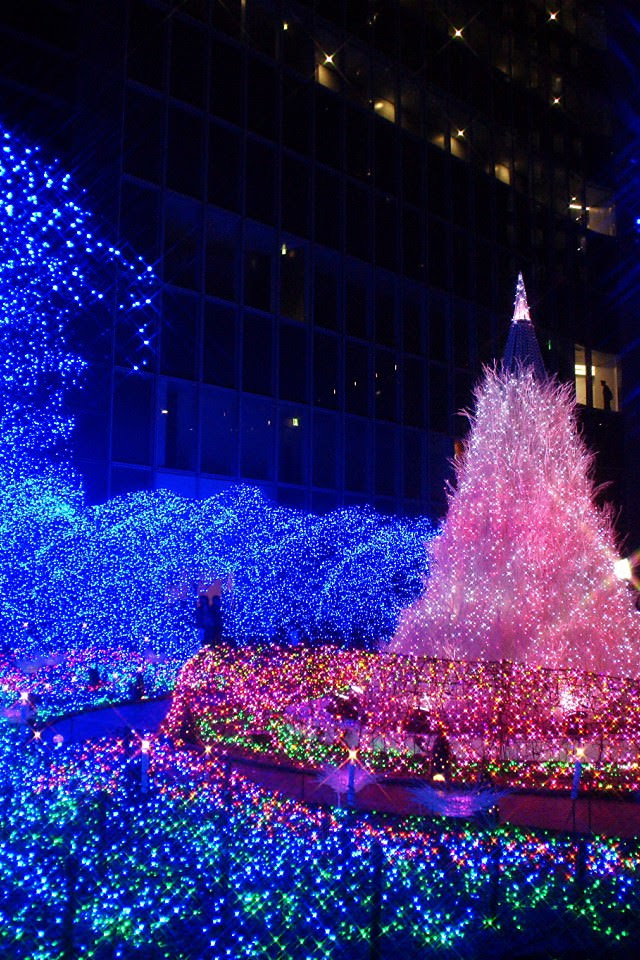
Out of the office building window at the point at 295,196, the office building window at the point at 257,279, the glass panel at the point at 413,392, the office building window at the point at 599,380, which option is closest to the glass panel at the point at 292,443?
the office building window at the point at 257,279

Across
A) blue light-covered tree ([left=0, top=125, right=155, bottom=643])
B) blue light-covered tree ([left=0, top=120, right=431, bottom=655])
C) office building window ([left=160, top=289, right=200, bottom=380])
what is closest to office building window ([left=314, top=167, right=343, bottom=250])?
office building window ([left=160, top=289, right=200, bottom=380])

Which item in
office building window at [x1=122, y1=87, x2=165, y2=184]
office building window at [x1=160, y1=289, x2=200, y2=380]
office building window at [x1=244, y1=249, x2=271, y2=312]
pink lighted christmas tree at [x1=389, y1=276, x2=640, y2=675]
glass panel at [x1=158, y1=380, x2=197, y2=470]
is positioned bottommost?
pink lighted christmas tree at [x1=389, y1=276, x2=640, y2=675]

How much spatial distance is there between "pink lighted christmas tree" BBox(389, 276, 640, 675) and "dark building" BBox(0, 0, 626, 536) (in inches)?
492

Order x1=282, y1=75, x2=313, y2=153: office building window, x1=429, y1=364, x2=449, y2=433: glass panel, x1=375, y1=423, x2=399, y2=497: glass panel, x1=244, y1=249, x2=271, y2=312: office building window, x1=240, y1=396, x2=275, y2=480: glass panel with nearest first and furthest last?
x1=240, y1=396, x2=275, y2=480: glass panel → x1=244, y1=249, x2=271, y2=312: office building window → x1=282, y1=75, x2=313, y2=153: office building window → x1=375, y1=423, x2=399, y2=497: glass panel → x1=429, y1=364, x2=449, y2=433: glass panel

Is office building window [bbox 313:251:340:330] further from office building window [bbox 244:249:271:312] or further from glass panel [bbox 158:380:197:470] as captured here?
glass panel [bbox 158:380:197:470]

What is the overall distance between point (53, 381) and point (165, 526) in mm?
4645

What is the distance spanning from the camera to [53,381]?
2303 cm

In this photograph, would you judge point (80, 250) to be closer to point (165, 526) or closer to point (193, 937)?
point (165, 526)

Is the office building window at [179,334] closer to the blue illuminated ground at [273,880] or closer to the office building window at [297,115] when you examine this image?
the office building window at [297,115]

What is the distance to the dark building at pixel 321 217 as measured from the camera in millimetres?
26328

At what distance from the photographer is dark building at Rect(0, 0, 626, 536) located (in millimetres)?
26328

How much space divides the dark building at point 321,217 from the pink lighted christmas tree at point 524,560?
12486mm

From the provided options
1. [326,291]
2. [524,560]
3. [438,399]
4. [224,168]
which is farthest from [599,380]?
[524,560]

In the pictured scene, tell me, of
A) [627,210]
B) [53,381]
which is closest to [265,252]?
[53,381]
